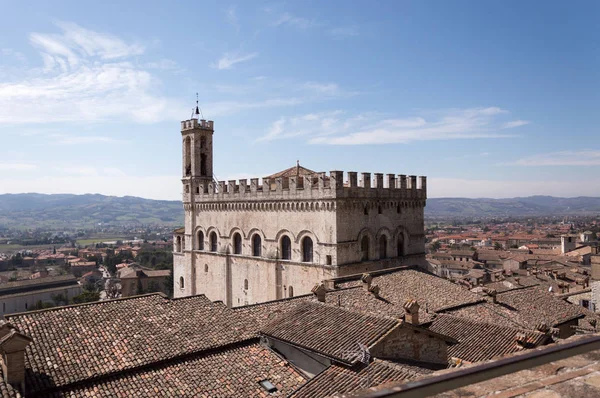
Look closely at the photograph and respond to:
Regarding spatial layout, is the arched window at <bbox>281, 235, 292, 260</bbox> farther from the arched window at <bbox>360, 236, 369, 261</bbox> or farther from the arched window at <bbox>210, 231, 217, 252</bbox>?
the arched window at <bbox>210, 231, 217, 252</bbox>

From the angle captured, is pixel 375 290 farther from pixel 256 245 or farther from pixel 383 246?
pixel 256 245

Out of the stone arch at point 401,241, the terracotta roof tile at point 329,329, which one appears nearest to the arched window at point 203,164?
the stone arch at point 401,241

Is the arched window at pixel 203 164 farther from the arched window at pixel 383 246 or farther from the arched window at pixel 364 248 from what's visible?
the arched window at pixel 383 246

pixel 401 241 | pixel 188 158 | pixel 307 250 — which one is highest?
pixel 188 158

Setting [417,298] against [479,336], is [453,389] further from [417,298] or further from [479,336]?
[417,298]

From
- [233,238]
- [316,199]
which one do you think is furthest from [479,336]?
[233,238]

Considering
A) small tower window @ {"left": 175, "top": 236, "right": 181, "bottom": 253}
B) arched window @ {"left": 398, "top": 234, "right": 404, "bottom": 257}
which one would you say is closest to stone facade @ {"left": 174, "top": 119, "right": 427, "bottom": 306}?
arched window @ {"left": 398, "top": 234, "right": 404, "bottom": 257}

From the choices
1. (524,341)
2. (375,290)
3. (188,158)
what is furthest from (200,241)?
(524,341)
